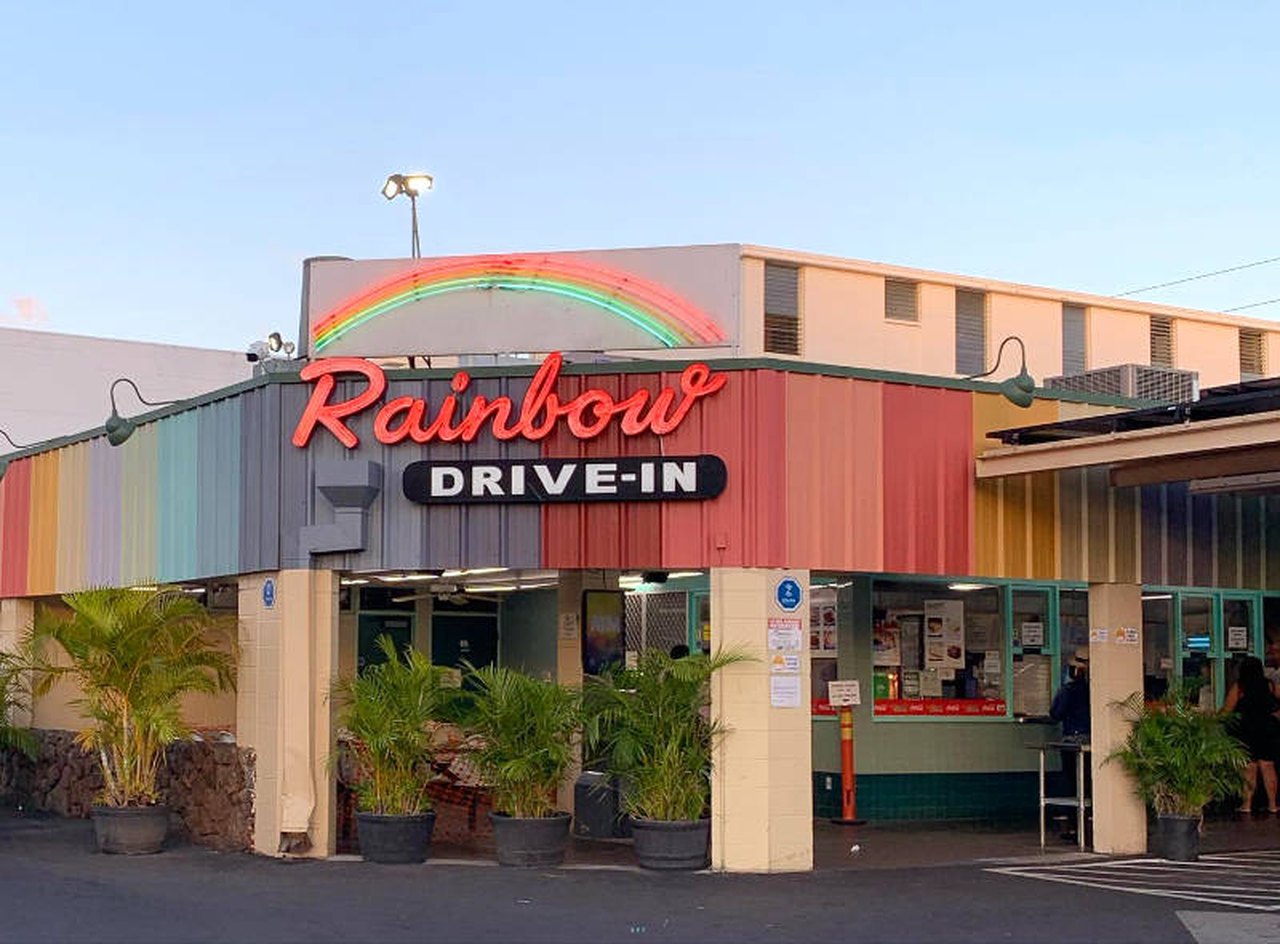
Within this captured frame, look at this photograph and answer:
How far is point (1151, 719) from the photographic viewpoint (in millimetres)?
16141

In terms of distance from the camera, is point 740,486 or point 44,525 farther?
point 44,525

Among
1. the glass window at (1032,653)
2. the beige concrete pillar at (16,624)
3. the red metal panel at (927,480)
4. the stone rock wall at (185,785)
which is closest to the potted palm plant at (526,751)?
the stone rock wall at (185,785)

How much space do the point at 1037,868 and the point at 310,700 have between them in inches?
261

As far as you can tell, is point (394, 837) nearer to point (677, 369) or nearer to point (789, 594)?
point (789, 594)

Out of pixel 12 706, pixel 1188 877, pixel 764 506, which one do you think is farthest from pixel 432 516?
pixel 12 706

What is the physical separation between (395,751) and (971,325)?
15.6 m

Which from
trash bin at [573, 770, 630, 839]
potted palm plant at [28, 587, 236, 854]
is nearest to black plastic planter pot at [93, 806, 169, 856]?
potted palm plant at [28, 587, 236, 854]

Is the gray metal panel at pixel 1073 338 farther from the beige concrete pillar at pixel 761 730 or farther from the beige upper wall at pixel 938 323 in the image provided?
the beige concrete pillar at pixel 761 730

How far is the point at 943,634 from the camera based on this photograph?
19.9 meters

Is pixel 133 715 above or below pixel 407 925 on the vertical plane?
above

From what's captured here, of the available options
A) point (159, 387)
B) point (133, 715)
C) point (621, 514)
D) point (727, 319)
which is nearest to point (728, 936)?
point (621, 514)

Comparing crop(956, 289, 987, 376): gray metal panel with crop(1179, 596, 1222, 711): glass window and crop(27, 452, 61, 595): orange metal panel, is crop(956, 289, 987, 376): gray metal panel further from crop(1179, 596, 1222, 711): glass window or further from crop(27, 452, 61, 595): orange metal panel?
crop(27, 452, 61, 595): orange metal panel

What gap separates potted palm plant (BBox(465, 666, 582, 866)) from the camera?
14.7m

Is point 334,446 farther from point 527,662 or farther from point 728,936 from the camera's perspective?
point 527,662
